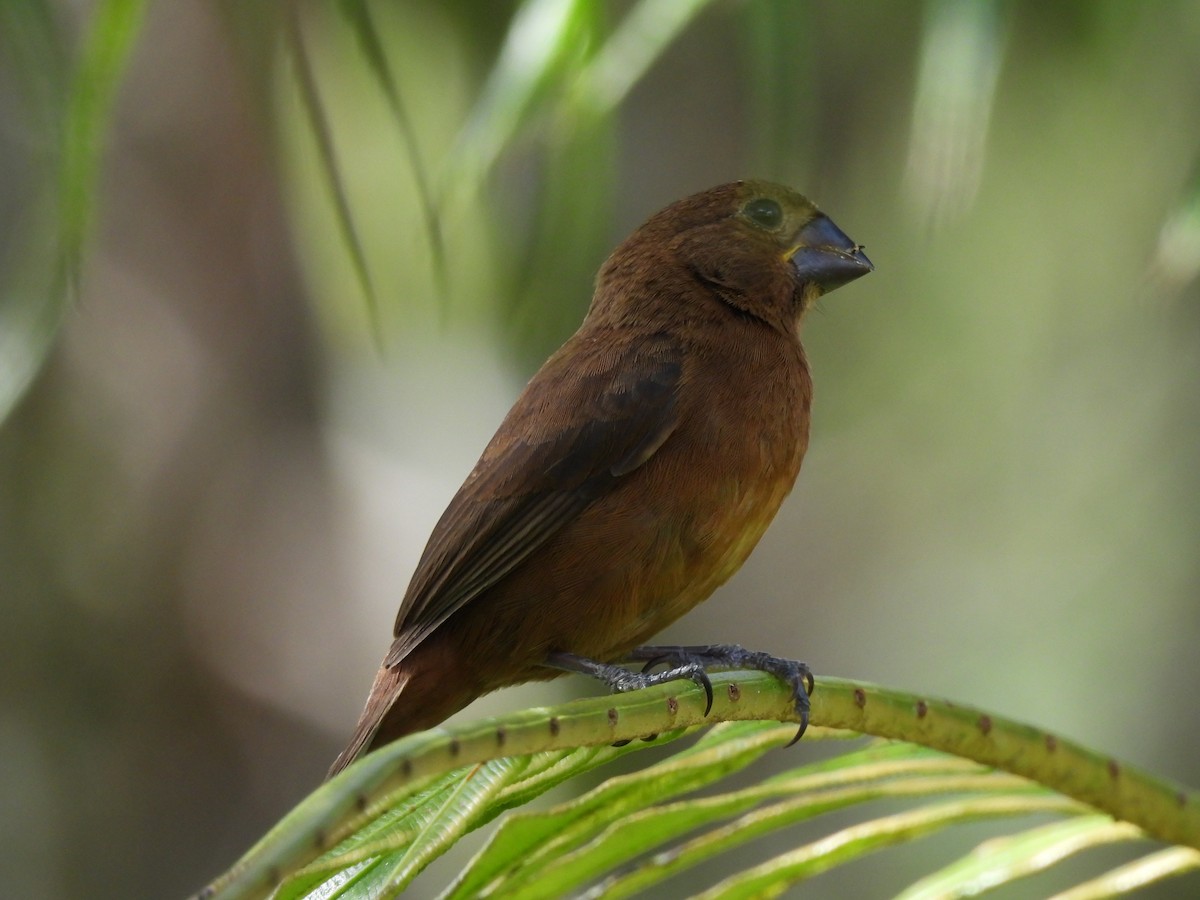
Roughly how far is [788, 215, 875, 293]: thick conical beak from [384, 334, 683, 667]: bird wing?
48 centimetres

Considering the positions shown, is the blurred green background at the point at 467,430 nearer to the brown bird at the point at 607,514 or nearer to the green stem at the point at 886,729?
the brown bird at the point at 607,514

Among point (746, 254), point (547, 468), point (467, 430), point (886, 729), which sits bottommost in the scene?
point (886, 729)

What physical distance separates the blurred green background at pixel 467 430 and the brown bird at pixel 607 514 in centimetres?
195

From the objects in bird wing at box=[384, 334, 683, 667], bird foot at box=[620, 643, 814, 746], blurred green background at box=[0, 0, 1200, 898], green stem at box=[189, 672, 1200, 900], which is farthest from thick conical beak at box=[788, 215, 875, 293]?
blurred green background at box=[0, 0, 1200, 898]

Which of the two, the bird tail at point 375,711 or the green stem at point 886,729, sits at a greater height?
the bird tail at point 375,711

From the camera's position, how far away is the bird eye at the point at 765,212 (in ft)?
10.6

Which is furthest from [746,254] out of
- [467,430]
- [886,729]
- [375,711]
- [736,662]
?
[467,430]

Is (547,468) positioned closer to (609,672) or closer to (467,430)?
(609,672)

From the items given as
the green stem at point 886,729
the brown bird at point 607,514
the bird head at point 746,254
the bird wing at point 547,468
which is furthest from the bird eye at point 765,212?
the green stem at point 886,729

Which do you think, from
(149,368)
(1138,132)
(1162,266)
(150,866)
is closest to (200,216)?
(149,368)

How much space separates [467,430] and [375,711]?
308 centimetres

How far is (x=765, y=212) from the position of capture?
3.24 m

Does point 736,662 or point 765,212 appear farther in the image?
point 765,212

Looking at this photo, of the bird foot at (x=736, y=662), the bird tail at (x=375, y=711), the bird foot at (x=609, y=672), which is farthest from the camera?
the bird tail at (x=375, y=711)
